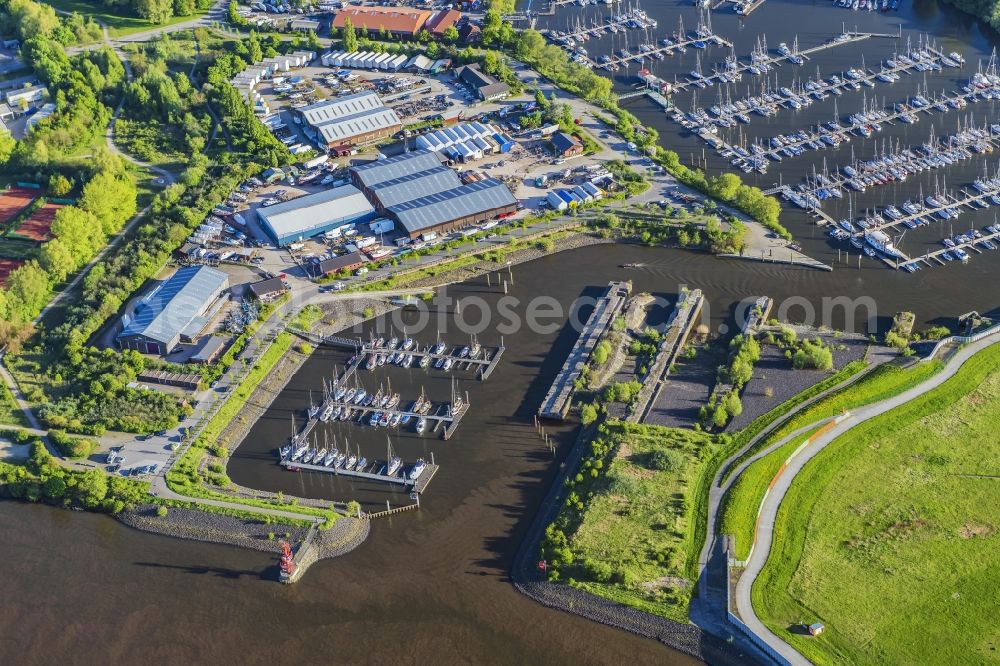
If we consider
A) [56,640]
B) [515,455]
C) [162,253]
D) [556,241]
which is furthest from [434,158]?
[56,640]

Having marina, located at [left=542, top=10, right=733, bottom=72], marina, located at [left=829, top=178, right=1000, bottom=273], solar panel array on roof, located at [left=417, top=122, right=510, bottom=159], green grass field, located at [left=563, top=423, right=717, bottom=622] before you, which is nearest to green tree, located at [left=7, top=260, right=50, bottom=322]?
solar panel array on roof, located at [left=417, top=122, right=510, bottom=159]

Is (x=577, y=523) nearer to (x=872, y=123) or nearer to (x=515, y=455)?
(x=515, y=455)

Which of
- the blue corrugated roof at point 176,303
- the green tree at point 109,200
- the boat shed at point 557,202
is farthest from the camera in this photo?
the boat shed at point 557,202

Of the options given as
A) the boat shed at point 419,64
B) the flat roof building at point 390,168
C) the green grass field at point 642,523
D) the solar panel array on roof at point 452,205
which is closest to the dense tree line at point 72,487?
the green grass field at point 642,523

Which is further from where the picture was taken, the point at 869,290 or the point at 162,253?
the point at 162,253

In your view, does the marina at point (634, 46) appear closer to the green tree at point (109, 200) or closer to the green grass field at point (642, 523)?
the green tree at point (109, 200)

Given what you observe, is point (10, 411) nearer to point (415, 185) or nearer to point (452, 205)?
point (452, 205)

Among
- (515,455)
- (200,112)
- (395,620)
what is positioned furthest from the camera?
(200,112)

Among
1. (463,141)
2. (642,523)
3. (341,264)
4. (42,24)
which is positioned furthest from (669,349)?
(42,24)
